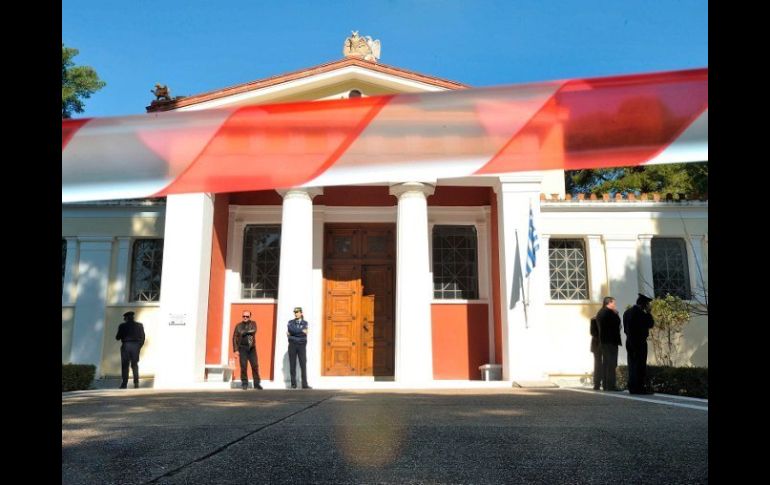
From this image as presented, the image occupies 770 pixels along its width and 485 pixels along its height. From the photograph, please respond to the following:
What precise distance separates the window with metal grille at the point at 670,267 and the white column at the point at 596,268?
167cm

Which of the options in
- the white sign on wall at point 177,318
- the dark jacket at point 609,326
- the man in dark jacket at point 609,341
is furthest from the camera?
the white sign on wall at point 177,318

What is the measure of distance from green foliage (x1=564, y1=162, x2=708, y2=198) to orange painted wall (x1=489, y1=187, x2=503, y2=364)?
12.4 meters

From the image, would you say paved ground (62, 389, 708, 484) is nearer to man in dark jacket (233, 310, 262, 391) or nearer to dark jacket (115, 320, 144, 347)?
man in dark jacket (233, 310, 262, 391)

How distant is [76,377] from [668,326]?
1471 centimetres

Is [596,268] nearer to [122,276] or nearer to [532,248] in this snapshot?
[532,248]

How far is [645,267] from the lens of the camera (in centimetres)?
1747

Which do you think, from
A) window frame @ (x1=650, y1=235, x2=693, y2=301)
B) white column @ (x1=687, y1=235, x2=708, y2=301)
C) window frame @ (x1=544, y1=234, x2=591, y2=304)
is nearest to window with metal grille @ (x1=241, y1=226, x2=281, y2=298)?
window frame @ (x1=544, y1=234, x2=591, y2=304)

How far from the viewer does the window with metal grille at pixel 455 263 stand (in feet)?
55.8

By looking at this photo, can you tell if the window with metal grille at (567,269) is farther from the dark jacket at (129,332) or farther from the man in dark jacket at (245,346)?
the dark jacket at (129,332)

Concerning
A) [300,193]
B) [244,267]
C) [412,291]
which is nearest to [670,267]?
[412,291]

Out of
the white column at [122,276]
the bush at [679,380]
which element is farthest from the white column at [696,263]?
the white column at [122,276]
